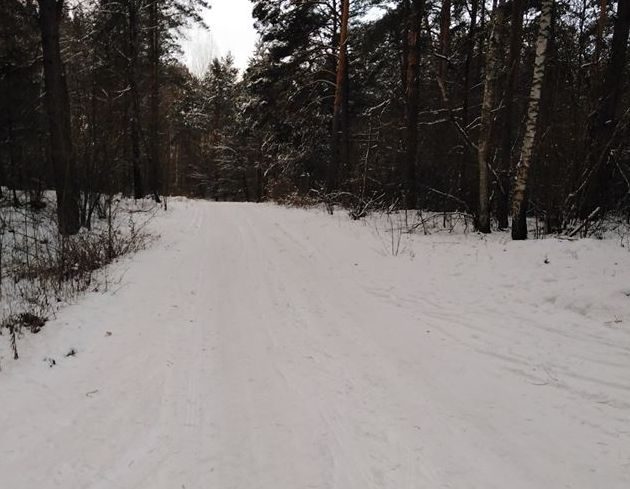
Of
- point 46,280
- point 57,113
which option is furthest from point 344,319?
point 57,113

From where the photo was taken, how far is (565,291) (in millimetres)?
5449

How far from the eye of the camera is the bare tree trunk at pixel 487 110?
330 inches

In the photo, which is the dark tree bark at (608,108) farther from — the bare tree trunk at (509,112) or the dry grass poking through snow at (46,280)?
Result: the dry grass poking through snow at (46,280)

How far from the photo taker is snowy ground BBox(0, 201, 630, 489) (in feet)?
8.90

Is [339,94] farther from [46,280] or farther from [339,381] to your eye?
[339,381]

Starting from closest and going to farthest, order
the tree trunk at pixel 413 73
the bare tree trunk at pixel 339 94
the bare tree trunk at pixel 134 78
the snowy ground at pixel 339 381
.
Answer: the snowy ground at pixel 339 381, the tree trunk at pixel 413 73, the bare tree trunk at pixel 339 94, the bare tree trunk at pixel 134 78

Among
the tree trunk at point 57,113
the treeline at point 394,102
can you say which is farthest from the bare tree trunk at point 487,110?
the tree trunk at point 57,113

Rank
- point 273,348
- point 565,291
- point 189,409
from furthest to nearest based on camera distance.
A: point 565,291
point 273,348
point 189,409

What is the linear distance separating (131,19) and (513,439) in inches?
773

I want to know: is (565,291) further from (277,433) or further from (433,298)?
(277,433)

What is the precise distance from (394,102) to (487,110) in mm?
9344

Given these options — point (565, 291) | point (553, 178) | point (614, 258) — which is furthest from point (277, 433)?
point (553, 178)

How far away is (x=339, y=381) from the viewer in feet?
12.5

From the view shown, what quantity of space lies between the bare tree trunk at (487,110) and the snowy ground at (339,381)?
2223 mm
